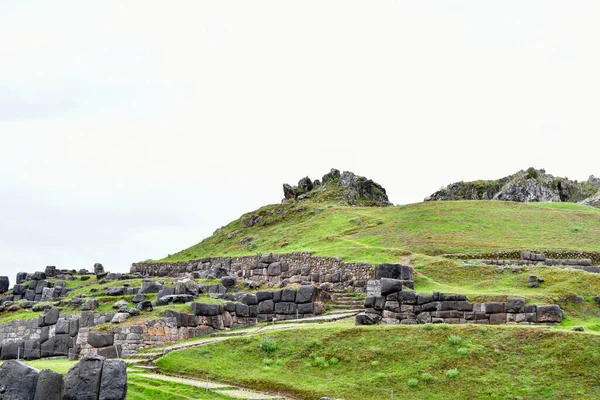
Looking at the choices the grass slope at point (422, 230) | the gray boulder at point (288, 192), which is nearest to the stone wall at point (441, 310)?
the grass slope at point (422, 230)

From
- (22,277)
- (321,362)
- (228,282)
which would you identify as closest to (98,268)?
(22,277)

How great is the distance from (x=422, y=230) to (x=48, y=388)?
44.5 metres

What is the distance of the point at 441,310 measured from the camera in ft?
111

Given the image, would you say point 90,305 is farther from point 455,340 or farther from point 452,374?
point 452,374

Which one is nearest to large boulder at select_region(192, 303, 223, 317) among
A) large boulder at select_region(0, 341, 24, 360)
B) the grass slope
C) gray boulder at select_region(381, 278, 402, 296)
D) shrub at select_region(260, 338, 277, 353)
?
shrub at select_region(260, 338, 277, 353)

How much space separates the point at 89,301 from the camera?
41125 mm

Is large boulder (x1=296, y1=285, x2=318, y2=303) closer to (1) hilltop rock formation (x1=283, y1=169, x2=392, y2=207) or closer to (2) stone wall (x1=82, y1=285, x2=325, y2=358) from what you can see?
(2) stone wall (x1=82, y1=285, x2=325, y2=358)

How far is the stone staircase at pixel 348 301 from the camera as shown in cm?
4175

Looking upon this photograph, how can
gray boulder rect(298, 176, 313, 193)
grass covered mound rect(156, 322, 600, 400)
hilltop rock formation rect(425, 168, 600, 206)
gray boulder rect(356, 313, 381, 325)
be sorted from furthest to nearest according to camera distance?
gray boulder rect(298, 176, 313, 193)
hilltop rock formation rect(425, 168, 600, 206)
gray boulder rect(356, 313, 381, 325)
grass covered mound rect(156, 322, 600, 400)

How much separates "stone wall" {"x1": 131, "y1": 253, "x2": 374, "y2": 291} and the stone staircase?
80.9 inches

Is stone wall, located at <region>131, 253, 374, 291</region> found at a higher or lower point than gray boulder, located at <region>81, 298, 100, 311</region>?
higher

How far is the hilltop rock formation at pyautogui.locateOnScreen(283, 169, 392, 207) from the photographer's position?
290 feet

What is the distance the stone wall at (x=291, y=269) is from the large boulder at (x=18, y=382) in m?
28.7

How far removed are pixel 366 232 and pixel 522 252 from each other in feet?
52.1
